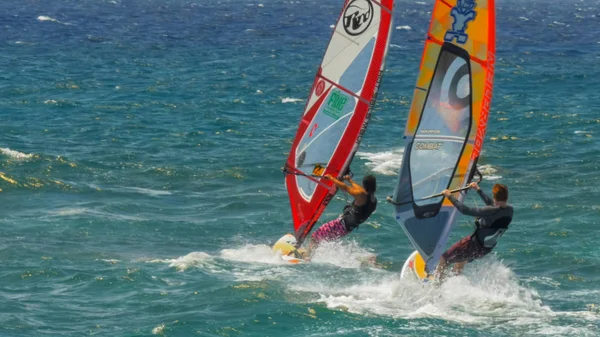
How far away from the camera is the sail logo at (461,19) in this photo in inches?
630

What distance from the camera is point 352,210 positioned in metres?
18.7

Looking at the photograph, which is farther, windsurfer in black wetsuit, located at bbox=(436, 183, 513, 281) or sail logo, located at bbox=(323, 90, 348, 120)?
sail logo, located at bbox=(323, 90, 348, 120)

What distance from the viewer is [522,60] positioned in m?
55.5

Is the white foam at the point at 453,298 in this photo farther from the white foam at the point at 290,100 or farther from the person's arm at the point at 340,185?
the white foam at the point at 290,100

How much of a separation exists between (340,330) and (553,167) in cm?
1468

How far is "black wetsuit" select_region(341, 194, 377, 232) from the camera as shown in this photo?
60.6ft

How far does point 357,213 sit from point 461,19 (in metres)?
4.34

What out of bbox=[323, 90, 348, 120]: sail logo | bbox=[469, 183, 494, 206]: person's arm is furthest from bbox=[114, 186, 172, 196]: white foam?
bbox=[469, 183, 494, 206]: person's arm

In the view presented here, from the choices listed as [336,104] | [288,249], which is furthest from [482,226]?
[288,249]

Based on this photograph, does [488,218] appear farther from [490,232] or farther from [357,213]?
[357,213]

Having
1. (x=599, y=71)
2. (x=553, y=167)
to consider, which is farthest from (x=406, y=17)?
(x=553, y=167)

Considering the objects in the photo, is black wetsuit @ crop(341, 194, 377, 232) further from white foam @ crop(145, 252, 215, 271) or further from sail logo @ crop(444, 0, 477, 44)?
sail logo @ crop(444, 0, 477, 44)

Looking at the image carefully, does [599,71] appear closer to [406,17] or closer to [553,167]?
[553,167]

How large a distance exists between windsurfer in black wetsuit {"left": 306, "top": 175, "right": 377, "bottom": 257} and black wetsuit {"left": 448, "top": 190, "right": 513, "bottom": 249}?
245 cm
